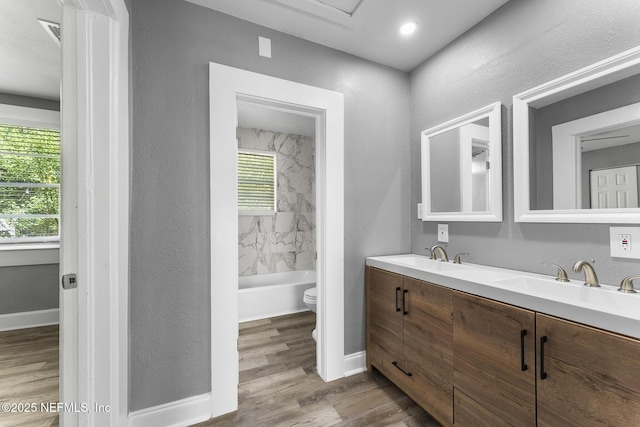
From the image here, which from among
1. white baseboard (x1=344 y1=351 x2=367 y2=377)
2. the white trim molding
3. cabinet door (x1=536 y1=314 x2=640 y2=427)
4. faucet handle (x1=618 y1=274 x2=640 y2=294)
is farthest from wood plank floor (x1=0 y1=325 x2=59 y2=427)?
faucet handle (x1=618 y1=274 x2=640 y2=294)

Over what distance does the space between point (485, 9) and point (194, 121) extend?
197 centimetres

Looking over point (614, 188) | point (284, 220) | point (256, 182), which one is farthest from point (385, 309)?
point (256, 182)

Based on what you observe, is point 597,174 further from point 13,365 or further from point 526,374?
point 13,365

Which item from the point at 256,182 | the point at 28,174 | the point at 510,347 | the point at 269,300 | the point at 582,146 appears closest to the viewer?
the point at 510,347

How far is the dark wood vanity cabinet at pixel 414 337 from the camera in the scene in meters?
1.39

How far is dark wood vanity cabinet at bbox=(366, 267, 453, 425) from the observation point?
4.57 ft

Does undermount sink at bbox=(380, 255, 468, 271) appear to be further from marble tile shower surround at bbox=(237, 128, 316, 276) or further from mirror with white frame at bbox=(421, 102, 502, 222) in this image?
marble tile shower surround at bbox=(237, 128, 316, 276)

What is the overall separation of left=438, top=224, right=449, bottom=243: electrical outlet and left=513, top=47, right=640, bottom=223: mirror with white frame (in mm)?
500

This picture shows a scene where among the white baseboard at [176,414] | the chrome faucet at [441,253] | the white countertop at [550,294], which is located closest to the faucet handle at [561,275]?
the white countertop at [550,294]

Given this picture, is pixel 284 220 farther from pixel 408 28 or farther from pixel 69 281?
pixel 69 281

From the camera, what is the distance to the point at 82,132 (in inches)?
42.1

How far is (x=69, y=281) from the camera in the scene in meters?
1.04

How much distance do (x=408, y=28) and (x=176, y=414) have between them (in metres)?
2.88

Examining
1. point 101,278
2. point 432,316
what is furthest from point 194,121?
point 432,316
